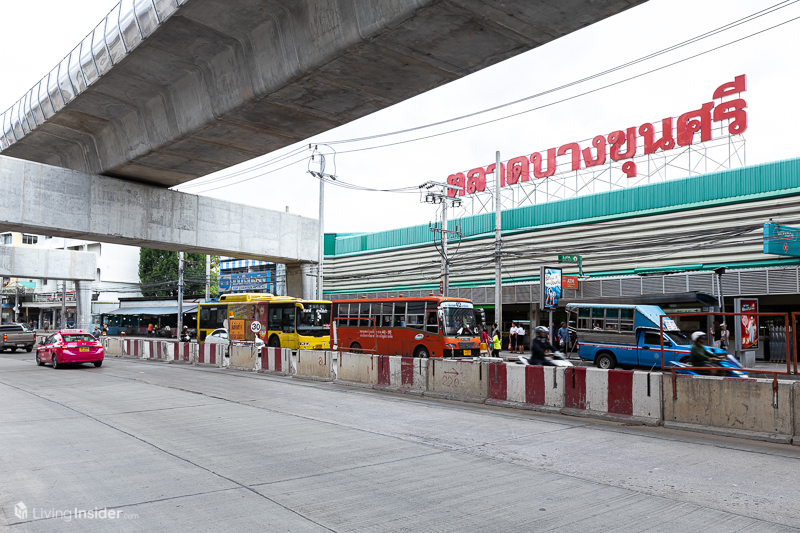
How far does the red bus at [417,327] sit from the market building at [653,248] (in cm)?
785

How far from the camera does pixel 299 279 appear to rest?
25.6 meters

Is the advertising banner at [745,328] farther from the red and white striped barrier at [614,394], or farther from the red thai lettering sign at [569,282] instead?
the red and white striped barrier at [614,394]

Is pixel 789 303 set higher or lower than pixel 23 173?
lower

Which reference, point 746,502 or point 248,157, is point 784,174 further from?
point 746,502

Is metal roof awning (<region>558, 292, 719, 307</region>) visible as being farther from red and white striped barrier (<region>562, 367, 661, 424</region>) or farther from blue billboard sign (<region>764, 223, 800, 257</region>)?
red and white striped barrier (<region>562, 367, 661, 424</region>)

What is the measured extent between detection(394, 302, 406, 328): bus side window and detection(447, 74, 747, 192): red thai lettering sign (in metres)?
13.3

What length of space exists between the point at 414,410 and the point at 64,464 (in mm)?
6811

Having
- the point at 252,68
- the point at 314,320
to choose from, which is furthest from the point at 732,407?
the point at 314,320

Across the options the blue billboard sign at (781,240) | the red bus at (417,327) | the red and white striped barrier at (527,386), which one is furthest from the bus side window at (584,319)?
the red and white striped barrier at (527,386)

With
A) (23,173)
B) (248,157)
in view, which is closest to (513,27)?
(248,157)

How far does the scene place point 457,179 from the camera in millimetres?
44781

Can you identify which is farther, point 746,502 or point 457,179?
point 457,179

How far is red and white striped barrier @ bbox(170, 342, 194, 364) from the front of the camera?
27.0 meters

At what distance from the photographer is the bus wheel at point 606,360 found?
22.4 m
